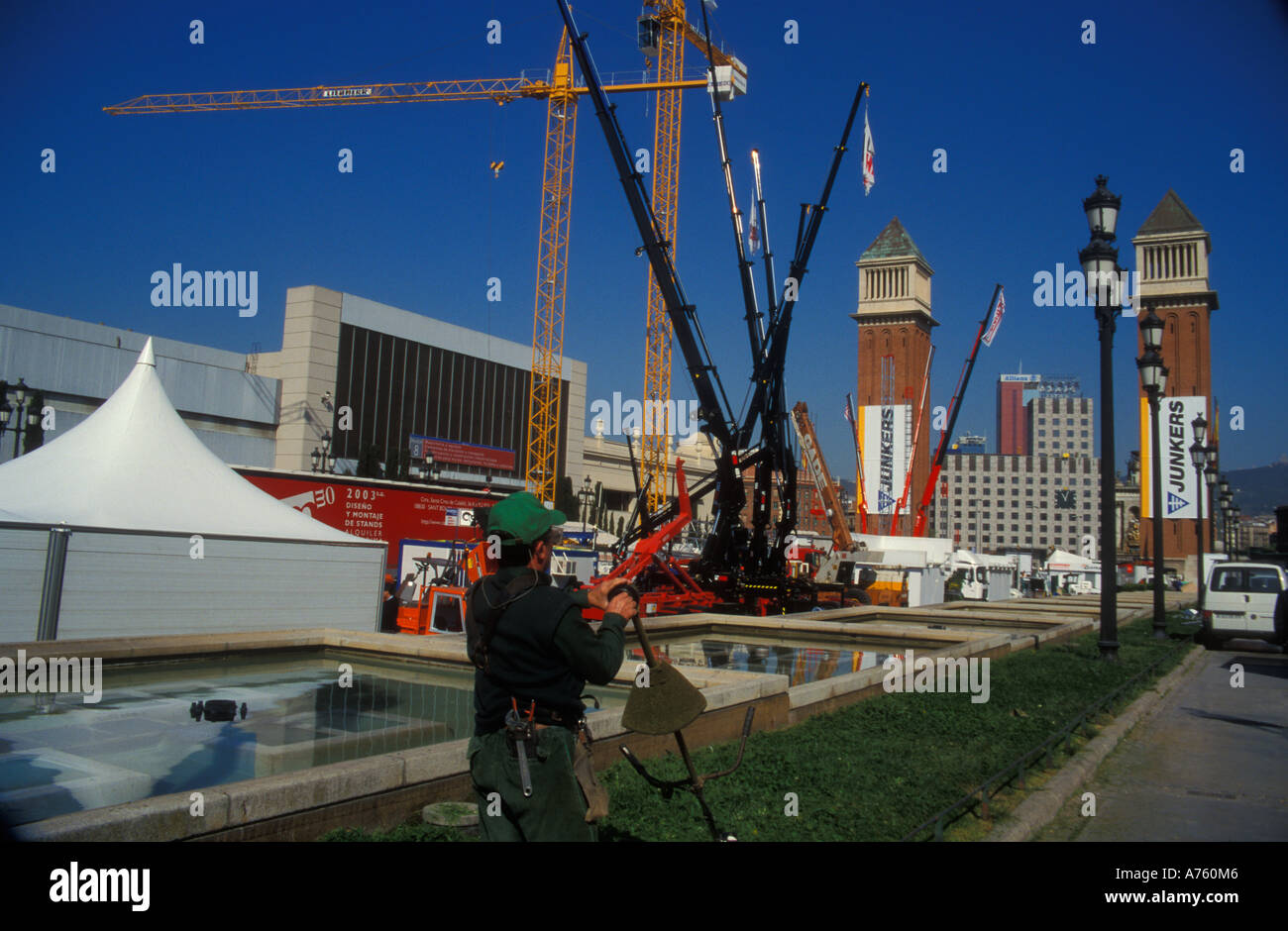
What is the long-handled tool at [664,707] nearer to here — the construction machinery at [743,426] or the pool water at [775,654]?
the pool water at [775,654]

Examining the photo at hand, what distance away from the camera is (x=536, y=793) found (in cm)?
321

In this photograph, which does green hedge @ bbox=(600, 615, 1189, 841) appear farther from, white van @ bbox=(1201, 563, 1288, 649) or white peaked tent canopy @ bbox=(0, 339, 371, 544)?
white van @ bbox=(1201, 563, 1288, 649)

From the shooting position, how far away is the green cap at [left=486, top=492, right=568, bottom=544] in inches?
135

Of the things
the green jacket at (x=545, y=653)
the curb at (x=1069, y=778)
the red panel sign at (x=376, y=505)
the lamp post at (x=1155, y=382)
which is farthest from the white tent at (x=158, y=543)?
the lamp post at (x=1155, y=382)

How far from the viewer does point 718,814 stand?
5.49 metres

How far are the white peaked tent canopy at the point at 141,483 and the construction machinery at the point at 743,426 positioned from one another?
9.78 m
